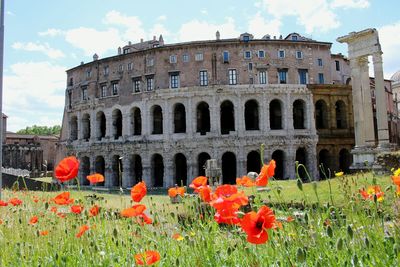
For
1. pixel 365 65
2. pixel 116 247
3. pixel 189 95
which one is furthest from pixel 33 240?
pixel 189 95

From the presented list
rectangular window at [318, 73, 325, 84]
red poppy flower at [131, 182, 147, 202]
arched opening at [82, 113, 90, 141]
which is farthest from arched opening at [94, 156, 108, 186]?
red poppy flower at [131, 182, 147, 202]

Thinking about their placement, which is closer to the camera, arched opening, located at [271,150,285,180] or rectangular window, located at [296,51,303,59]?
arched opening, located at [271,150,285,180]

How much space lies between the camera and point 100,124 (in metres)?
40.5

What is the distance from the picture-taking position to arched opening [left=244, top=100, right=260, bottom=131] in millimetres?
35781

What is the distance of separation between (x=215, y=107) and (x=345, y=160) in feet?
46.7

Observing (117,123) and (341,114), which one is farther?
(117,123)

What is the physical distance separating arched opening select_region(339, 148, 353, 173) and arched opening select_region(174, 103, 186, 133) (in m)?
15.8

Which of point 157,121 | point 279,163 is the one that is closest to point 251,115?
point 279,163

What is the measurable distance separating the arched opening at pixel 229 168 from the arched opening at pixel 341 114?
1100cm

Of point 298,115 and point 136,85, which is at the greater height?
point 136,85

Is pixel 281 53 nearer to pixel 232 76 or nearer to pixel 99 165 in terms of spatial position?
pixel 232 76

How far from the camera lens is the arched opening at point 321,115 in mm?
35719

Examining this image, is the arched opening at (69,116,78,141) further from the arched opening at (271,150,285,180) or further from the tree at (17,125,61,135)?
the tree at (17,125,61,135)

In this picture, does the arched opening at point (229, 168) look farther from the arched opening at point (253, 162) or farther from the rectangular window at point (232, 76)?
the rectangular window at point (232, 76)
